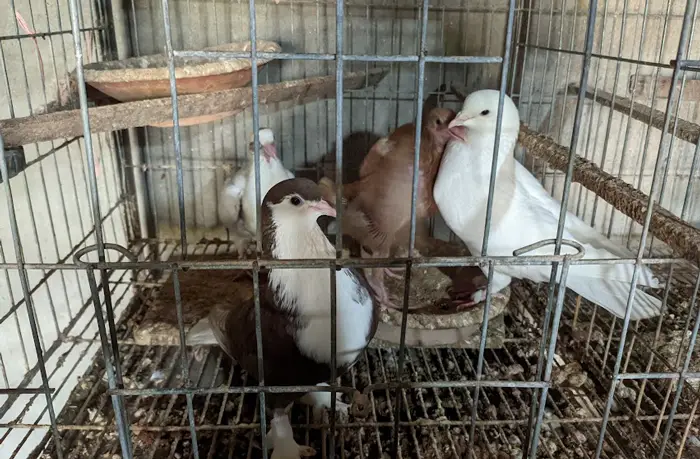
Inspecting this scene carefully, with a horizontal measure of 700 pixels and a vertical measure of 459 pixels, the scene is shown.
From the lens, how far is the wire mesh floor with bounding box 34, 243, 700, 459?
1.41 m

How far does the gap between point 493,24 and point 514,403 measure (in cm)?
160

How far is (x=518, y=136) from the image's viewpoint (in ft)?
6.62

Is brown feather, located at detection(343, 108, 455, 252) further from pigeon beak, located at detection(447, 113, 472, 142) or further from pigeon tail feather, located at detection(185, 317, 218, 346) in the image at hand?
pigeon tail feather, located at detection(185, 317, 218, 346)

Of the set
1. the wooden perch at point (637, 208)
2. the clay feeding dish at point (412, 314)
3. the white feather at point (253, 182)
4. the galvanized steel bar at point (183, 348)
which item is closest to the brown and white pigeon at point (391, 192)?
the clay feeding dish at point (412, 314)

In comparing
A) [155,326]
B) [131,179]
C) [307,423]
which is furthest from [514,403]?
[131,179]

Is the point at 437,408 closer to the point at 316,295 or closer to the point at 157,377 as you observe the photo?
the point at 316,295

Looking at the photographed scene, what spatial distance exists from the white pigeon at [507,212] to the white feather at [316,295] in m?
0.60

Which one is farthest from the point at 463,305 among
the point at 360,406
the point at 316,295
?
the point at 316,295

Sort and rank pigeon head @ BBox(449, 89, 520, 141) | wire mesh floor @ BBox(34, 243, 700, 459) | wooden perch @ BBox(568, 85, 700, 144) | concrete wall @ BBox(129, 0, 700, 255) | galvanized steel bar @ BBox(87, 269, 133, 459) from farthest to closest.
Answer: concrete wall @ BBox(129, 0, 700, 255), pigeon head @ BBox(449, 89, 520, 141), wooden perch @ BBox(568, 85, 700, 144), wire mesh floor @ BBox(34, 243, 700, 459), galvanized steel bar @ BBox(87, 269, 133, 459)

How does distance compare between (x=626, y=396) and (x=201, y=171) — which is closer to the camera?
(x=626, y=396)

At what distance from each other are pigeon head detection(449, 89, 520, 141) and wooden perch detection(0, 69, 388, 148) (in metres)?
0.48

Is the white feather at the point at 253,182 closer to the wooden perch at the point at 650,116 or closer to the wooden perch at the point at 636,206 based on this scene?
the wooden perch at the point at 636,206

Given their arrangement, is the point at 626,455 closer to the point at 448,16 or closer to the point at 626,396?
the point at 626,396

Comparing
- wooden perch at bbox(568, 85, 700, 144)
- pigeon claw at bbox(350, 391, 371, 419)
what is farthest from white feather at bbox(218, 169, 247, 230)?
wooden perch at bbox(568, 85, 700, 144)
